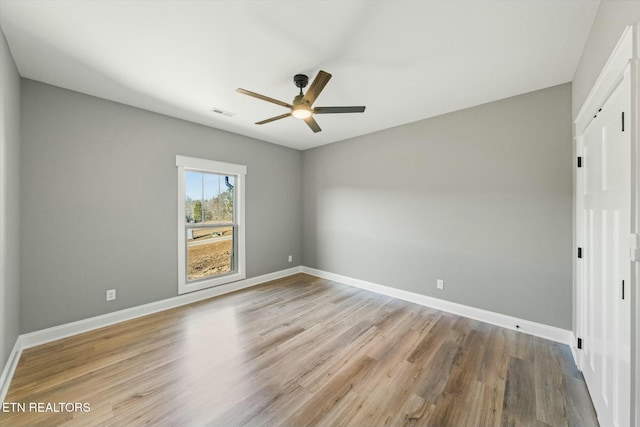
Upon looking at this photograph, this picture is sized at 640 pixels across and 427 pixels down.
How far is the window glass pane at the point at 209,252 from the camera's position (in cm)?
378

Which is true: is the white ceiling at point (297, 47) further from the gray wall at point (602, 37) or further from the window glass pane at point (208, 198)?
the window glass pane at point (208, 198)

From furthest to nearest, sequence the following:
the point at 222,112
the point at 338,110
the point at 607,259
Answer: the point at 222,112 < the point at 338,110 < the point at 607,259

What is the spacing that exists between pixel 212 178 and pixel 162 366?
2.70m

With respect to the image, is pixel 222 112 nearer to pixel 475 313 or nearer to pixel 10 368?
pixel 10 368

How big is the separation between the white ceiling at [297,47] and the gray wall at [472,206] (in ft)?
1.47

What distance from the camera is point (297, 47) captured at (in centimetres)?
201

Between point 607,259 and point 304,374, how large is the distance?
2254 mm

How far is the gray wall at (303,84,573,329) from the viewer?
259 centimetres

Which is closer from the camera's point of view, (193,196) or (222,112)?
(222,112)

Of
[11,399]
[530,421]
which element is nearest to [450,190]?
[530,421]

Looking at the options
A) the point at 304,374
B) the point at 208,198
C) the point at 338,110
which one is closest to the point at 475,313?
the point at 304,374

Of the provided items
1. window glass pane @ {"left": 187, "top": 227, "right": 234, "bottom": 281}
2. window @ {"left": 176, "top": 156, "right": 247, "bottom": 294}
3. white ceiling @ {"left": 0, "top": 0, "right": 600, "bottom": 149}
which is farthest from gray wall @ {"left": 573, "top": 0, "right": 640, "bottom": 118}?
window glass pane @ {"left": 187, "top": 227, "right": 234, "bottom": 281}

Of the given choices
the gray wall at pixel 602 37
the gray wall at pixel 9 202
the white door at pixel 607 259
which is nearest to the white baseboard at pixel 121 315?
the gray wall at pixel 9 202

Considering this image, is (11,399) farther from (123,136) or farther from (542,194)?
(542,194)
